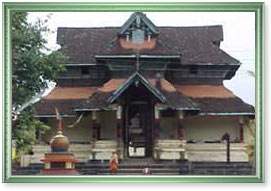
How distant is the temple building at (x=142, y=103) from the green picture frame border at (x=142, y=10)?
127 millimetres

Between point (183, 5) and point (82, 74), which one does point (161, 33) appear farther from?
point (82, 74)

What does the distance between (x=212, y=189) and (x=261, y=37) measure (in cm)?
91

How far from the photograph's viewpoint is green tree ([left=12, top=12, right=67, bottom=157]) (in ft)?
15.6

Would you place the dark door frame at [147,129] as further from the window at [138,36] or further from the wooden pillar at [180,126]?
the window at [138,36]

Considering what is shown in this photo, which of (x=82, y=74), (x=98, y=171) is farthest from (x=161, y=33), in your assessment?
(x=98, y=171)

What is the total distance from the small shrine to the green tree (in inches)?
4.1

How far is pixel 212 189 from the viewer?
4676 millimetres

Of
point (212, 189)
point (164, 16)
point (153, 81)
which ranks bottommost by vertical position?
point (212, 189)

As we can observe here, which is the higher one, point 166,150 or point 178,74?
point 178,74

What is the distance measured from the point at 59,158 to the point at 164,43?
2.98 feet

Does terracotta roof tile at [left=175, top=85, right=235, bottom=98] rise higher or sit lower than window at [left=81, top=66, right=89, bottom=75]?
lower

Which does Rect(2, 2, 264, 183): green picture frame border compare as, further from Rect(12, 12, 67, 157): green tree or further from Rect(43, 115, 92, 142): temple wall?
Result: Rect(43, 115, 92, 142): temple wall

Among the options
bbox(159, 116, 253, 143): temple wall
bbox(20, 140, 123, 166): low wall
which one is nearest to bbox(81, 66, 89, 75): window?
bbox(20, 140, 123, 166): low wall

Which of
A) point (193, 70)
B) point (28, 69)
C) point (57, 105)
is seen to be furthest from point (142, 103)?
point (28, 69)
